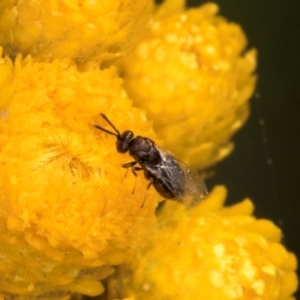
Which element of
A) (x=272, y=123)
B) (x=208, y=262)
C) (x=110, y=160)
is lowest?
(x=272, y=123)

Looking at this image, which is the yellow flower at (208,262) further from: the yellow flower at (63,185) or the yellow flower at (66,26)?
the yellow flower at (66,26)

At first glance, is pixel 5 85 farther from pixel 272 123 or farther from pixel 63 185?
pixel 272 123

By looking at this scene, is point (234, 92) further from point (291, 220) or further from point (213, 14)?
point (291, 220)

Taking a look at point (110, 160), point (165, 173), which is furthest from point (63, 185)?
point (165, 173)

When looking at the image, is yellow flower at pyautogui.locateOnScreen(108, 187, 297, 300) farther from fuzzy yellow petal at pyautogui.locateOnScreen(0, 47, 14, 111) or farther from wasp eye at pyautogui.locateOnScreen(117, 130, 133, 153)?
fuzzy yellow petal at pyautogui.locateOnScreen(0, 47, 14, 111)

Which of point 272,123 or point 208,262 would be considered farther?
point 272,123

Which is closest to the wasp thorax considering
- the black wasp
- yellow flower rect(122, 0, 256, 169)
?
the black wasp

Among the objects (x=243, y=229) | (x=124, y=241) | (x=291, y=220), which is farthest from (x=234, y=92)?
(x=291, y=220)
